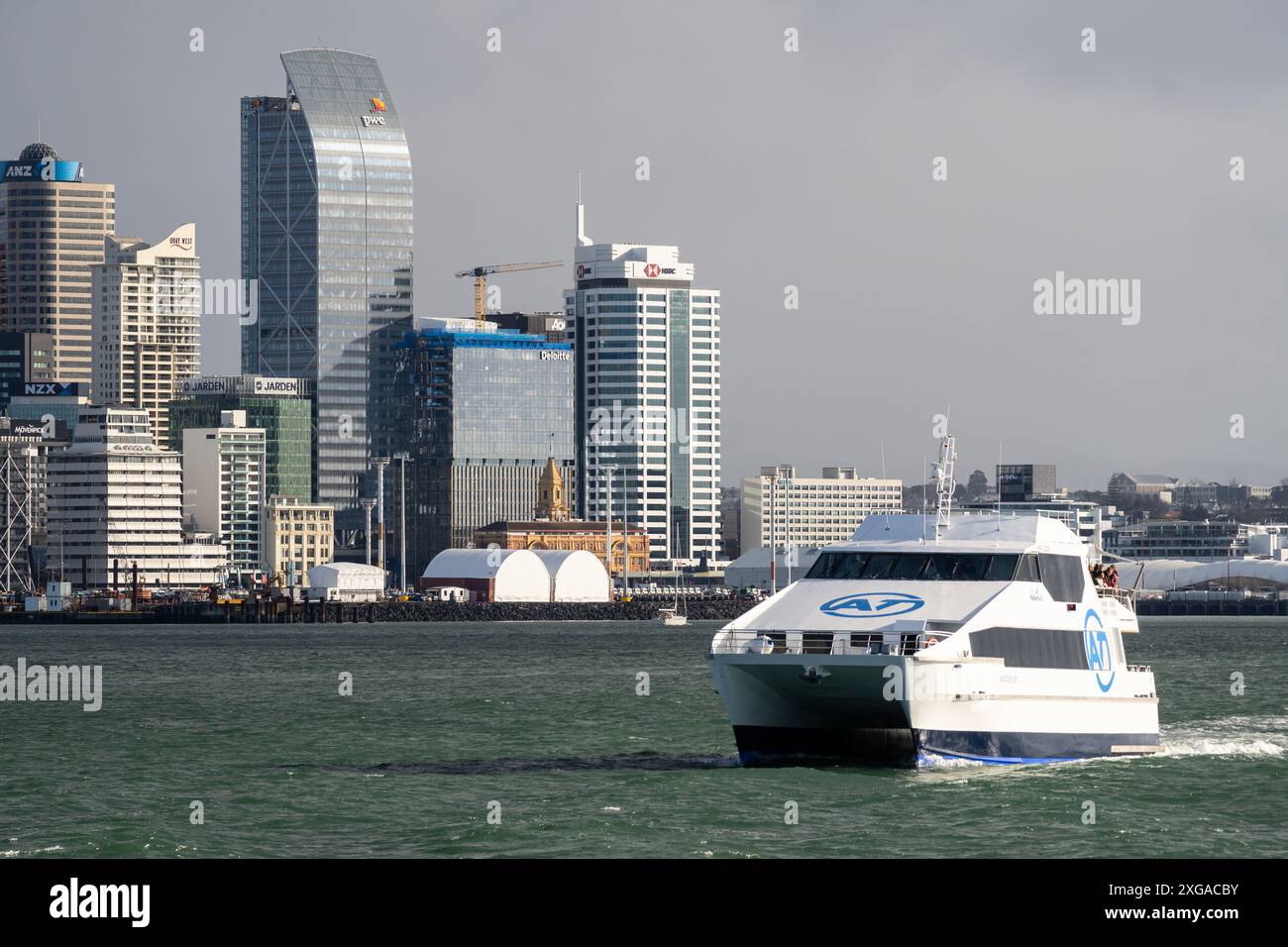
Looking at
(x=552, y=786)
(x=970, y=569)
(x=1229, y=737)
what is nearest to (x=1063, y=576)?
(x=970, y=569)

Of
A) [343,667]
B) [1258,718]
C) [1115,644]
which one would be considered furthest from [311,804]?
[343,667]

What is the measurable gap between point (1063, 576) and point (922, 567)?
315cm

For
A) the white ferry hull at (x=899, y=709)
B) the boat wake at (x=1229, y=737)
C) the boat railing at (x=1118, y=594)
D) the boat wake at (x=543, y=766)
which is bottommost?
the boat wake at (x=1229, y=737)

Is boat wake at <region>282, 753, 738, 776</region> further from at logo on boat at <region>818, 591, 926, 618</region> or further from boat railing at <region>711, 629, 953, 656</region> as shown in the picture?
at logo on boat at <region>818, 591, 926, 618</region>

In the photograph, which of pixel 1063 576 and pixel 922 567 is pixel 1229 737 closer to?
pixel 1063 576

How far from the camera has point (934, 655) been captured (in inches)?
1486

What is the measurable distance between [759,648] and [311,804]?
874 centimetres

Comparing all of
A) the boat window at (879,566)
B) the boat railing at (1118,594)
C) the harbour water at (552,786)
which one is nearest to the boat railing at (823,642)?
the harbour water at (552,786)

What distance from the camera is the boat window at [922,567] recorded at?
40688 millimetres

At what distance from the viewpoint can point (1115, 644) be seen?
4319 centimetres

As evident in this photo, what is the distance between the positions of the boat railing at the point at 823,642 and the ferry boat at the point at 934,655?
35 millimetres

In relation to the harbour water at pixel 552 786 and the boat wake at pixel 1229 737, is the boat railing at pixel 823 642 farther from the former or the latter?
the boat wake at pixel 1229 737
